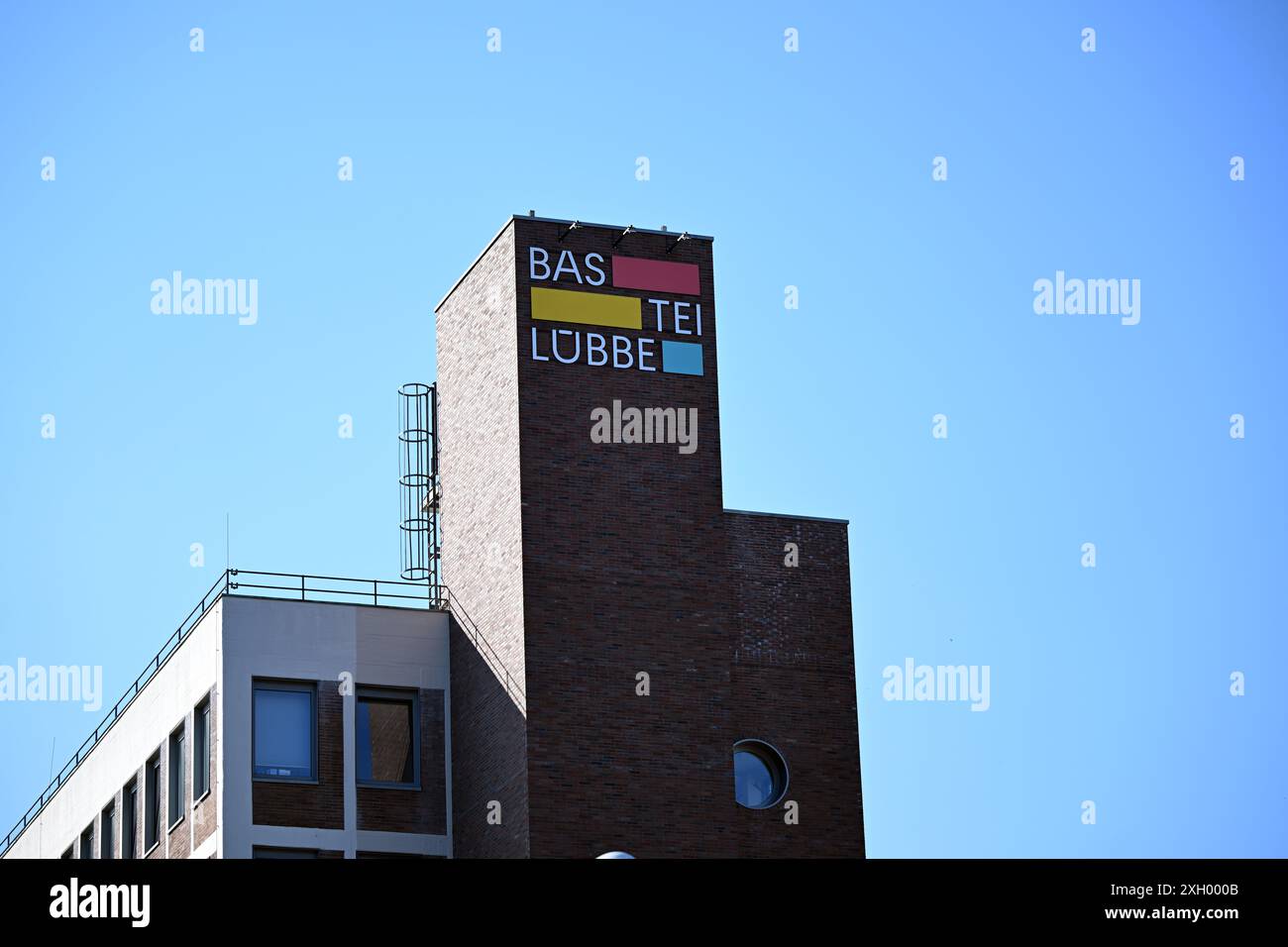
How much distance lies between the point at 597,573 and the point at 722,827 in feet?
17.3

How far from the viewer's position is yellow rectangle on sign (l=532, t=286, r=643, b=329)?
149 ft

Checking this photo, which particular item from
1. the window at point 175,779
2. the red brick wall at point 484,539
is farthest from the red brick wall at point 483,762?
the window at point 175,779

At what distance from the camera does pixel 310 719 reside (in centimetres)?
4503

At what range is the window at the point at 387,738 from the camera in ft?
149

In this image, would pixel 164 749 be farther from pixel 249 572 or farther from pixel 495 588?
pixel 495 588

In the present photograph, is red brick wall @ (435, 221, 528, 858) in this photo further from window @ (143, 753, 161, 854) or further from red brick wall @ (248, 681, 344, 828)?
window @ (143, 753, 161, 854)

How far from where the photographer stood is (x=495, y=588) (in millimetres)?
44906

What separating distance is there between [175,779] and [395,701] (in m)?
4.86

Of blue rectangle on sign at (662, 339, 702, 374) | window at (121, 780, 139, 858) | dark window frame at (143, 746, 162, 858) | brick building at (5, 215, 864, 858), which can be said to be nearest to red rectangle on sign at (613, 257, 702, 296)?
brick building at (5, 215, 864, 858)

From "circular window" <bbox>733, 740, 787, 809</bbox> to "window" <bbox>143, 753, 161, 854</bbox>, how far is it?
12.0m

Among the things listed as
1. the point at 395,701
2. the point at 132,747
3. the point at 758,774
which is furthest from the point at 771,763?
the point at 132,747
